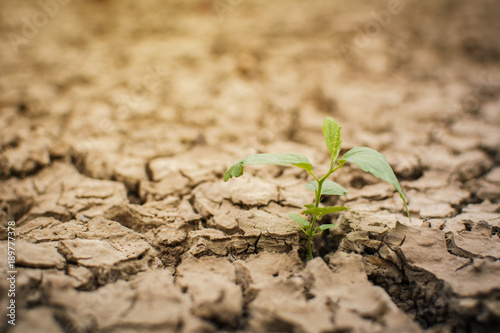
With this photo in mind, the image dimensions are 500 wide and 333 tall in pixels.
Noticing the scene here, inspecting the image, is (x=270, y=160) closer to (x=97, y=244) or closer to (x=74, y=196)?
(x=97, y=244)

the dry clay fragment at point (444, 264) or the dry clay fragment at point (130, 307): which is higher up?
the dry clay fragment at point (444, 264)

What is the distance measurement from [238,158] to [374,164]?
110 cm

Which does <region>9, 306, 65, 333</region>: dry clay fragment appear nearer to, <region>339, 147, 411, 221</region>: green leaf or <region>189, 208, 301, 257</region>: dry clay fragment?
<region>189, 208, 301, 257</region>: dry clay fragment

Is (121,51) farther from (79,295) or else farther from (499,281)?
(499,281)

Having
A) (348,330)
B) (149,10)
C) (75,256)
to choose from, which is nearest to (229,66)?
(149,10)

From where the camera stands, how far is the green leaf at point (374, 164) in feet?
3.34

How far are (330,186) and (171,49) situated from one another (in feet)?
8.61

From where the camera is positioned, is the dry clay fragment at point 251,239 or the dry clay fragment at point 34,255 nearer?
the dry clay fragment at point 34,255

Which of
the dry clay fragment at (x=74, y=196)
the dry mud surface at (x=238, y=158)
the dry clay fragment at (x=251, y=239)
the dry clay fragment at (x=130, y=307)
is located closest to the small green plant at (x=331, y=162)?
the dry clay fragment at (x=251, y=239)

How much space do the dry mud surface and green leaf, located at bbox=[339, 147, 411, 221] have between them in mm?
448

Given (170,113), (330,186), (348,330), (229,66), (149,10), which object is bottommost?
(348,330)

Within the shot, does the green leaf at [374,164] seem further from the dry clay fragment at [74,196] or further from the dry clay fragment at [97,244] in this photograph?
the dry clay fragment at [74,196]

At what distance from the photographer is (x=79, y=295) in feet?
3.54

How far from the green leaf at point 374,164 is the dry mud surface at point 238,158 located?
448 millimetres
